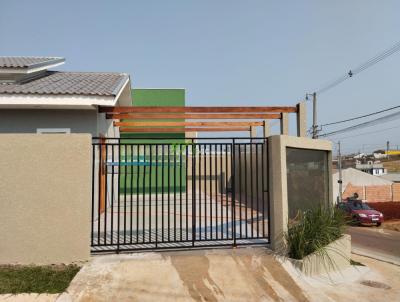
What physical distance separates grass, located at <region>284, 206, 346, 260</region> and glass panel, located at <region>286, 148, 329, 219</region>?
1.19 feet

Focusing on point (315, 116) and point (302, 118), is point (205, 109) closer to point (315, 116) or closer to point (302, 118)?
point (302, 118)

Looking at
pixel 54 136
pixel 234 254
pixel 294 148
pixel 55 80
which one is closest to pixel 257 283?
pixel 234 254

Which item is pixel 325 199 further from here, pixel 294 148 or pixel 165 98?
pixel 165 98

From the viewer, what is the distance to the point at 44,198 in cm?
591

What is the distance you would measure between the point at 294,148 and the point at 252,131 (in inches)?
293

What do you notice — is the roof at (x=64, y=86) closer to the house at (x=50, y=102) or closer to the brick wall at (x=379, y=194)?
the house at (x=50, y=102)

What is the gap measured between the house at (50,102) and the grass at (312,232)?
5307 millimetres

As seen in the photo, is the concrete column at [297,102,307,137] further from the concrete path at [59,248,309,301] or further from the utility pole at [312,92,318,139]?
the utility pole at [312,92,318,139]

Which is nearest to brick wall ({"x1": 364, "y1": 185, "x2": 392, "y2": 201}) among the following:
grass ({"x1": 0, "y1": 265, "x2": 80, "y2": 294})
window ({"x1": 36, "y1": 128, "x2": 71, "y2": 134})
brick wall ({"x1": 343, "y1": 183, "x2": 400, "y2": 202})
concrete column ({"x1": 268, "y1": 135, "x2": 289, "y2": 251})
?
brick wall ({"x1": 343, "y1": 183, "x2": 400, "y2": 202})

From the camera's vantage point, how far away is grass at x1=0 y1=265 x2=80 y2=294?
193 inches

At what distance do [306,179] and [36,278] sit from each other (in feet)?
20.3

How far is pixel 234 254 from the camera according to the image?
6363 mm

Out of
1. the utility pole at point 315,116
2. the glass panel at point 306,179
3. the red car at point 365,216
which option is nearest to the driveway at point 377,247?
the glass panel at point 306,179

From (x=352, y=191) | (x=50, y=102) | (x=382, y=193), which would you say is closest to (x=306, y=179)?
(x=50, y=102)
